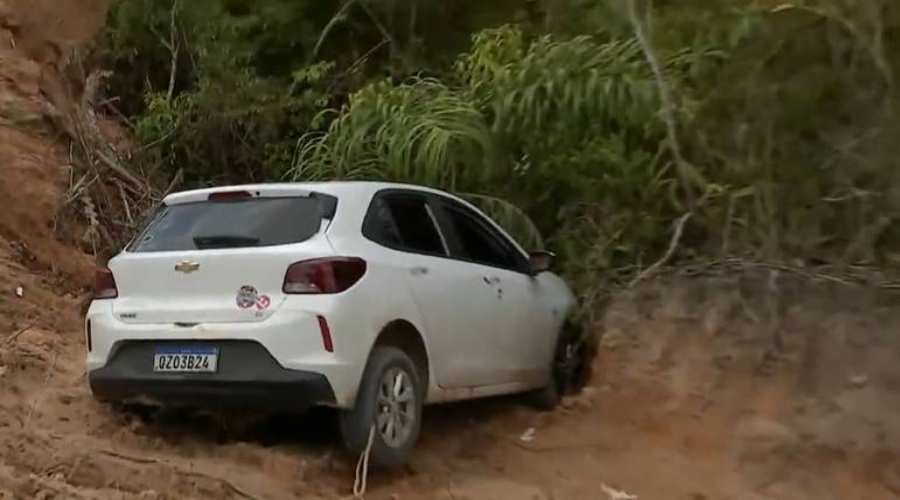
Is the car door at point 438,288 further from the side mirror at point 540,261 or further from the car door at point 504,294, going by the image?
the side mirror at point 540,261

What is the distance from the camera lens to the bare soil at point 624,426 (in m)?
6.02

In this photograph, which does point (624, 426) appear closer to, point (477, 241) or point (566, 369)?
point (566, 369)

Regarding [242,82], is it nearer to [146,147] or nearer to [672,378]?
[146,147]

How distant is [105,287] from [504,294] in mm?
2433

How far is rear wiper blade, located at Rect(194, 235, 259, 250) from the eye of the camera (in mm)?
6039

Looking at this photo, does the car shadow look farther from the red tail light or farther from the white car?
the red tail light

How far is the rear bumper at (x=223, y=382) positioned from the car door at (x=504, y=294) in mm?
1636

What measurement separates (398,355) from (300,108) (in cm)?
641

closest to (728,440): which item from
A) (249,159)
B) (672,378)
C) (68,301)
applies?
(672,378)

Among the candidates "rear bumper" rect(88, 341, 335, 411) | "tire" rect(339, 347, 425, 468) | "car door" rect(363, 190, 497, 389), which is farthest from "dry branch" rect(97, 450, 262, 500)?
"car door" rect(363, 190, 497, 389)

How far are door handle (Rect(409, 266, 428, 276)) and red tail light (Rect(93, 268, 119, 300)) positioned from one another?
5.11ft

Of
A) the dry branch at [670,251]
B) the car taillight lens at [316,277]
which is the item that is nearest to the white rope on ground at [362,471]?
the car taillight lens at [316,277]

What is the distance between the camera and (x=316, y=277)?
19.0 ft

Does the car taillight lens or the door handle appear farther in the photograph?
the door handle
